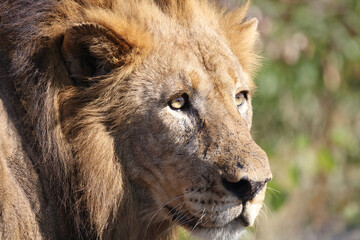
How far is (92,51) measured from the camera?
8.87ft

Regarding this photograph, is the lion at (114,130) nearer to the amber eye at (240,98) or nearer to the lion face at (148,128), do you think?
the lion face at (148,128)

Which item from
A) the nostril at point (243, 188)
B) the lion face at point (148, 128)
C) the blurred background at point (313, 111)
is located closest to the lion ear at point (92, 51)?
the lion face at point (148, 128)

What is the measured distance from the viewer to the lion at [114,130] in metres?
2.63

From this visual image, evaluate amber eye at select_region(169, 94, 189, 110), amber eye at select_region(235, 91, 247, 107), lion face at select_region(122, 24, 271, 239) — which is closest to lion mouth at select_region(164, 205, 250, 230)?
lion face at select_region(122, 24, 271, 239)

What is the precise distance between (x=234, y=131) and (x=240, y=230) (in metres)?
0.43

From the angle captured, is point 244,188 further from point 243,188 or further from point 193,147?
point 193,147

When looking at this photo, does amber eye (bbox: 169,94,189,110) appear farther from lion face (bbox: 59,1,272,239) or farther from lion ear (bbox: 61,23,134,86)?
lion ear (bbox: 61,23,134,86)

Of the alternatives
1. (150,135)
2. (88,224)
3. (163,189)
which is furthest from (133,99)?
(88,224)

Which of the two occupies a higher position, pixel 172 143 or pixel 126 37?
pixel 126 37

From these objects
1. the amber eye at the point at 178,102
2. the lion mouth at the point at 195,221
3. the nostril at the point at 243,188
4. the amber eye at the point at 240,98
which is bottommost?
the lion mouth at the point at 195,221

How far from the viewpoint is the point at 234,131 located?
273cm

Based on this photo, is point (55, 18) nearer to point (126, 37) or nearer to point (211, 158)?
point (126, 37)

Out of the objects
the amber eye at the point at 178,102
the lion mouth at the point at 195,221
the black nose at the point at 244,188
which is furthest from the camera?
the amber eye at the point at 178,102

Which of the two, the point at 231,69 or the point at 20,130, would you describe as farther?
the point at 231,69
